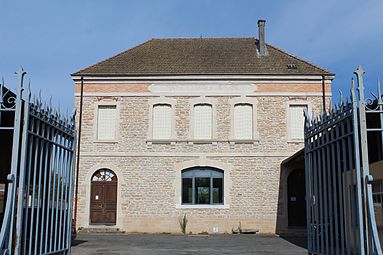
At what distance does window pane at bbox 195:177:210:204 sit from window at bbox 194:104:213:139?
6.22 feet

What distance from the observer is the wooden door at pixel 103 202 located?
65.4 ft

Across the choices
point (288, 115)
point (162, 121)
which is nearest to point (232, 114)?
point (288, 115)

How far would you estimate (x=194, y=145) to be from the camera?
2027 cm

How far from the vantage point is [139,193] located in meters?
19.9

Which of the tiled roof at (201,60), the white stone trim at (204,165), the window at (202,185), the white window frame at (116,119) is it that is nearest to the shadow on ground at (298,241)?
the white stone trim at (204,165)

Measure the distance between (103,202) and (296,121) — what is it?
29.5 ft

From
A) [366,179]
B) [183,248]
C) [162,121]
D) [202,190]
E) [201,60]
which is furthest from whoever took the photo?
[201,60]

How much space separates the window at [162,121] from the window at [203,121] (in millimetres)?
1135

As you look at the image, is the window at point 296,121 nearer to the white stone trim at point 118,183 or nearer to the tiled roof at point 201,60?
the tiled roof at point 201,60

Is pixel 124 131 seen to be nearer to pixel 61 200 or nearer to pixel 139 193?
pixel 139 193

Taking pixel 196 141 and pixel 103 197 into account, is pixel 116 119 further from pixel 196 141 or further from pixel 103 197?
pixel 196 141

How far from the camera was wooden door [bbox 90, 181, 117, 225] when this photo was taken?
19.9 meters

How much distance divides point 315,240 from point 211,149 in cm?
1394

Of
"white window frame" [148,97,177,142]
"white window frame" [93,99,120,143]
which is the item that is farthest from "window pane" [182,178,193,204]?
"white window frame" [93,99,120,143]
